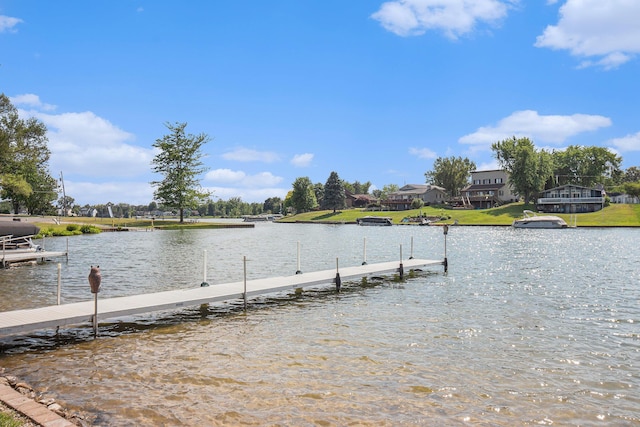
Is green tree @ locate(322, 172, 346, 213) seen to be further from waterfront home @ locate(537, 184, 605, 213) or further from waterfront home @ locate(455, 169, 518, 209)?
waterfront home @ locate(537, 184, 605, 213)

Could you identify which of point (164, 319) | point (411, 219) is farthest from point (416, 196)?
point (164, 319)

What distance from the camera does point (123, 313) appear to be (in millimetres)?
15180

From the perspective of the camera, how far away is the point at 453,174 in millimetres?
168375

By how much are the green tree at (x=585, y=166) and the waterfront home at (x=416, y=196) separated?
3806cm

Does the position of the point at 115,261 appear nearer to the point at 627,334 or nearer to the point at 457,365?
the point at 457,365

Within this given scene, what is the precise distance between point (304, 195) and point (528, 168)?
80.2 meters

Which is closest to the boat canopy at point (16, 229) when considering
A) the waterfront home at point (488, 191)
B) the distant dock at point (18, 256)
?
the distant dock at point (18, 256)

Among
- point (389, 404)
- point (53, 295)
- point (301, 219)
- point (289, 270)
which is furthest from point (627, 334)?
point (301, 219)

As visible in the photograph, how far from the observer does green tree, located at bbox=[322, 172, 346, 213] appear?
6388 inches

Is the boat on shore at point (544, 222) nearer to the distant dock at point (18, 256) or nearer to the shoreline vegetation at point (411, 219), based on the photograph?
the shoreline vegetation at point (411, 219)

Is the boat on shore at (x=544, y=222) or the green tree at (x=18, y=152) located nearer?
the green tree at (x=18, y=152)

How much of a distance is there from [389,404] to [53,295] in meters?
17.9

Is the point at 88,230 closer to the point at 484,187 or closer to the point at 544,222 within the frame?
the point at 544,222

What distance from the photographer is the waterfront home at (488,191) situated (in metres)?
147
